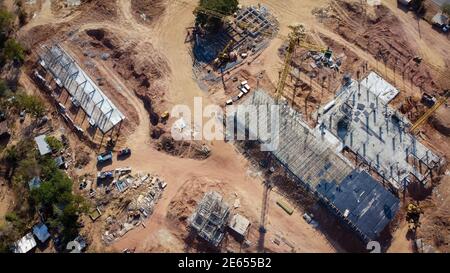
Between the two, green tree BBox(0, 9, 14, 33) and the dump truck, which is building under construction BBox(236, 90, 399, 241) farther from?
green tree BBox(0, 9, 14, 33)

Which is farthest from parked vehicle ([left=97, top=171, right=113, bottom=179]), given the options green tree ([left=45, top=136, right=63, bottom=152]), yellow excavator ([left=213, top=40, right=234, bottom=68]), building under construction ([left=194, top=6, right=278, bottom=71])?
yellow excavator ([left=213, top=40, right=234, bottom=68])

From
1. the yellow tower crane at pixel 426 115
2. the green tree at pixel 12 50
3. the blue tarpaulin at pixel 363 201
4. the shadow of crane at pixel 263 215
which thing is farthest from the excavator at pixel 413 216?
the green tree at pixel 12 50

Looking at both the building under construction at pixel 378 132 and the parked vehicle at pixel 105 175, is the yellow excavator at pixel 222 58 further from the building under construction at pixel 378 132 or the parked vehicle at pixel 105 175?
the parked vehicle at pixel 105 175

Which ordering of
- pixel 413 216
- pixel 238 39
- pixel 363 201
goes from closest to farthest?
pixel 413 216 < pixel 363 201 < pixel 238 39

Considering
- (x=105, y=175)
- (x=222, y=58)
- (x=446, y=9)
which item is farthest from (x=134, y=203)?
(x=446, y=9)

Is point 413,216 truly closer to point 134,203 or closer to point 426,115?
point 426,115
